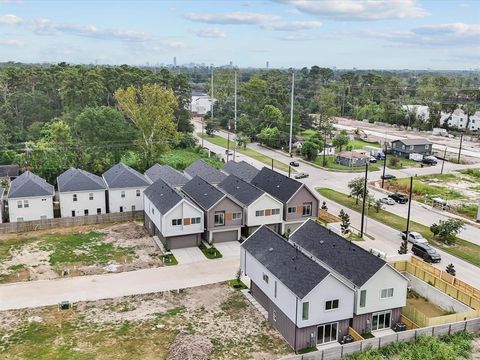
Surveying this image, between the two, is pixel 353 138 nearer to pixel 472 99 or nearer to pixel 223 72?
pixel 472 99

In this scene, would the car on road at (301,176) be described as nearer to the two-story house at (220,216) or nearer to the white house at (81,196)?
the two-story house at (220,216)

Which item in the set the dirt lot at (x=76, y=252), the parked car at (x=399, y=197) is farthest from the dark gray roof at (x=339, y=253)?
the parked car at (x=399, y=197)

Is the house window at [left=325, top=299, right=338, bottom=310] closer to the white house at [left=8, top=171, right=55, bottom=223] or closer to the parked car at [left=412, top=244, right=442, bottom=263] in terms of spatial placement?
the parked car at [left=412, top=244, right=442, bottom=263]

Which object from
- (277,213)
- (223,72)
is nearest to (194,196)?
(277,213)

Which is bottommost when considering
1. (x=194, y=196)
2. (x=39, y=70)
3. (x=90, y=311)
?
(x=90, y=311)

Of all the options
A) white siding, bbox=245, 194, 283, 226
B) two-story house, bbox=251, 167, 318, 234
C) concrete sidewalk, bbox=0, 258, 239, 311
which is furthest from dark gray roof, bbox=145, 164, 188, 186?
concrete sidewalk, bbox=0, 258, 239, 311
